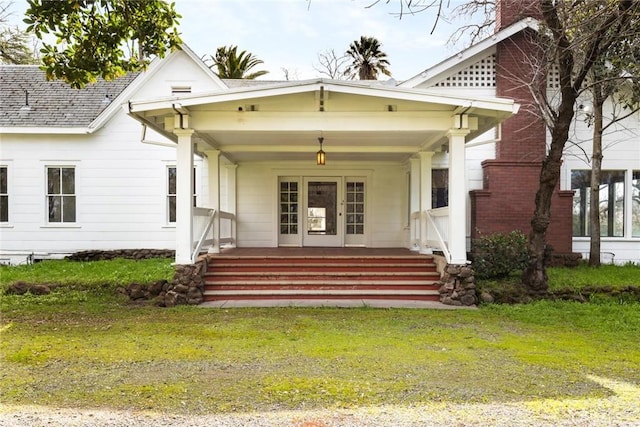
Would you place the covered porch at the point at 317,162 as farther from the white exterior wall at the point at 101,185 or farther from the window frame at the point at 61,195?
the window frame at the point at 61,195

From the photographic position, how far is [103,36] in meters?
7.27

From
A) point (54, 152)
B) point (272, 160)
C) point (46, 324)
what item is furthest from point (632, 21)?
point (54, 152)

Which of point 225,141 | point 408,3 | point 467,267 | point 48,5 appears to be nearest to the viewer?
point 408,3

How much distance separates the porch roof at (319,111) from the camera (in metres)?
7.76

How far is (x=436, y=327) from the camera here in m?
6.61

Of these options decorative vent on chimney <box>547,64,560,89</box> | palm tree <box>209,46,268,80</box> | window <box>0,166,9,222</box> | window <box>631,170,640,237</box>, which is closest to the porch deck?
decorative vent on chimney <box>547,64,560,89</box>

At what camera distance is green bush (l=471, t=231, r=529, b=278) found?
373 inches

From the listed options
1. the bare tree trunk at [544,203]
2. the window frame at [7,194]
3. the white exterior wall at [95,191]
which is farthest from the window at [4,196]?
the bare tree trunk at [544,203]

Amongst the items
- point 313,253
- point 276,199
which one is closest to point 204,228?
point 313,253

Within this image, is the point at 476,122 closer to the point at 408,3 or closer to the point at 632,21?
the point at 632,21

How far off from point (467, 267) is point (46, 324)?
648cm

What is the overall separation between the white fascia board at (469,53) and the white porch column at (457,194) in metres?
3.76

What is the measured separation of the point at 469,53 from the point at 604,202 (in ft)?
16.8

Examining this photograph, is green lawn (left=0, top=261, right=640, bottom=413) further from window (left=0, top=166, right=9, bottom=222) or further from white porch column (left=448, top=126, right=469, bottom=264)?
window (left=0, top=166, right=9, bottom=222)
